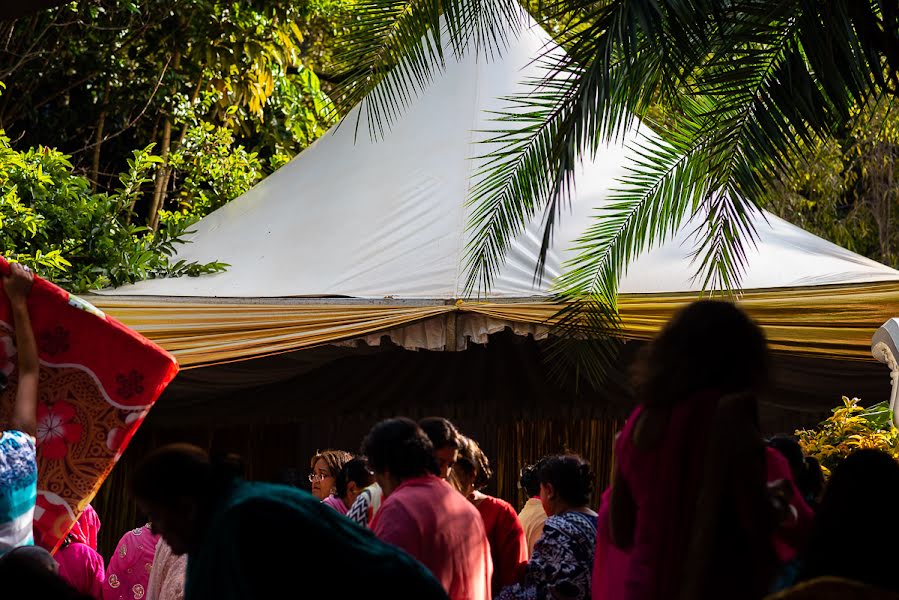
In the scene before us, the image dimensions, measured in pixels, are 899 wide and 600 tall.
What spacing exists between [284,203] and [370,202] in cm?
92

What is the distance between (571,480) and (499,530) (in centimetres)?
64

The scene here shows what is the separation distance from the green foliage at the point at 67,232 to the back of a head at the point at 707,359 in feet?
20.6

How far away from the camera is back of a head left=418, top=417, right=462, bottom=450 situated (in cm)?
530

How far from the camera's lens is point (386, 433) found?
4582 mm

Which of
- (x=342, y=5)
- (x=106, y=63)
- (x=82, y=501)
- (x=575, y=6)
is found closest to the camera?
(x=82, y=501)

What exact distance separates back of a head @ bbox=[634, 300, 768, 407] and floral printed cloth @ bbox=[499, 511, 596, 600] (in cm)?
226

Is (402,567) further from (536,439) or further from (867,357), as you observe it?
(536,439)

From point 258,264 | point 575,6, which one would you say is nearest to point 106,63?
point 258,264

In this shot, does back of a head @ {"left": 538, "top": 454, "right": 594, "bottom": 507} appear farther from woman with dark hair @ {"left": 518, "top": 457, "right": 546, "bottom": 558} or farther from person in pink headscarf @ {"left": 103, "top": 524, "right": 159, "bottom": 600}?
person in pink headscarf @ {"left": 103, "top": 524, "right": 159, "bottom": 600}

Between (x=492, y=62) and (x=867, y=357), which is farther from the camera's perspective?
(x=492, y=62)

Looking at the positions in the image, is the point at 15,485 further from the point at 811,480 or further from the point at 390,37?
the point at 390,37

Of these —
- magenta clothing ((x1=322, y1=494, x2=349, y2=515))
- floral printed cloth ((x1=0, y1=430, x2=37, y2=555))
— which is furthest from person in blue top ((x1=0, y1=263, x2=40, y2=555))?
magenta clothing ((x1=322, y1=494, x2=349, y2=515))

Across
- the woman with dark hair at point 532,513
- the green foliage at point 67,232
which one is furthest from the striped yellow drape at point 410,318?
the woman with dark hair at point 532,513

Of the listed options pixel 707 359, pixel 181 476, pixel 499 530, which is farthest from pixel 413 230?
pixel 181 476
